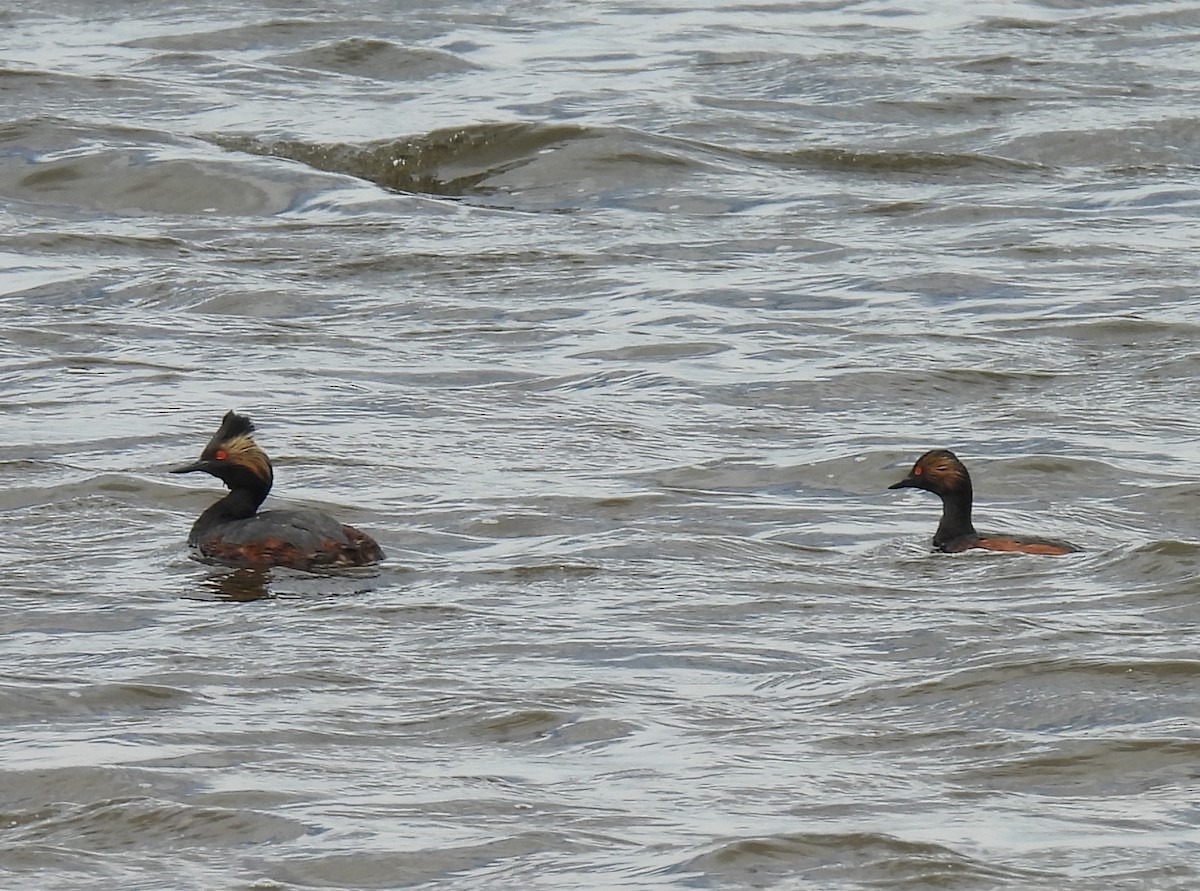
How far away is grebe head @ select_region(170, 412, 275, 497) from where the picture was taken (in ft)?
37.0

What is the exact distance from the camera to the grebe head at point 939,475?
11531 millimetres

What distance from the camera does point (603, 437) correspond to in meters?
13.0

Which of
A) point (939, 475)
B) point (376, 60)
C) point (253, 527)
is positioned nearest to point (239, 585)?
point (253, 527)

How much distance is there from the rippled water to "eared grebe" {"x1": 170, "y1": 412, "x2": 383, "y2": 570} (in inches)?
5.8

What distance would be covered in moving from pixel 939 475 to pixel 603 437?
6.49ft

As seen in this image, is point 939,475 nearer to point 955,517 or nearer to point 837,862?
point 955,517

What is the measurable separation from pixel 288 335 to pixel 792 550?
16.5ft

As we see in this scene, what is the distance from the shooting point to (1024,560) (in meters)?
10.9

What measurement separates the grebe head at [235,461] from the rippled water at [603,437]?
404 millimetres

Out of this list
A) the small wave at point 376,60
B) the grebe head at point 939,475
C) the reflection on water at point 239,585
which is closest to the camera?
the reflection on water at point 239,585

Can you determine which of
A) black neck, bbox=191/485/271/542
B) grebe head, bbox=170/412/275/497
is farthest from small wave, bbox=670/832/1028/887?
grebe head, bbox=170/412/275/497

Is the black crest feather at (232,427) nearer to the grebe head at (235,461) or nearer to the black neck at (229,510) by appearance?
the grebe head at (235,461)

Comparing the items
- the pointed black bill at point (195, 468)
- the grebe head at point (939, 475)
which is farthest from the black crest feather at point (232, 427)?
the grebe head at point (939, 475)

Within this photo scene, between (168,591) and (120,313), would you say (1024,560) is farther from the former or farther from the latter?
(120,313)
